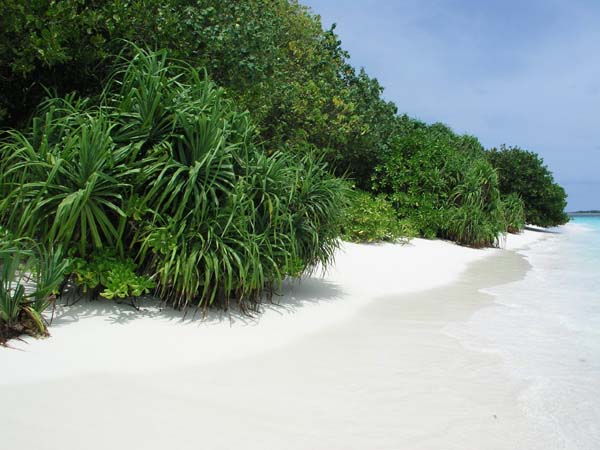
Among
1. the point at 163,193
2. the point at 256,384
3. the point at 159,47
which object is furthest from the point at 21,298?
the point at 159,47

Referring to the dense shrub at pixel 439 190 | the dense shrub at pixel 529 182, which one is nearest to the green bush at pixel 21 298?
the dense shrub at pixel 439 190

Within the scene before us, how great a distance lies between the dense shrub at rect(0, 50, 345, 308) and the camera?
480cm

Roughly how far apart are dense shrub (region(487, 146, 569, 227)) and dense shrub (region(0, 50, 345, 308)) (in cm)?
2781

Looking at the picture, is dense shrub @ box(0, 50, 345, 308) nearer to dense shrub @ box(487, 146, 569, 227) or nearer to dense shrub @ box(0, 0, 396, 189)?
dense shrub @ box(0, 0, 396, 189)

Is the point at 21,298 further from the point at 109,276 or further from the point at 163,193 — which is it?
the point at 163,193

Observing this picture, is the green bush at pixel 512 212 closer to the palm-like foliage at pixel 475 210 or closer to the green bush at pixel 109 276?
the palm-like foliage at pixel 475 210

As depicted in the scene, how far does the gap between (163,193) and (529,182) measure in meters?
30.0

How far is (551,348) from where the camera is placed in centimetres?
504

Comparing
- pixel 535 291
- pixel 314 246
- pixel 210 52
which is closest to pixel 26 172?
pixel 314 246

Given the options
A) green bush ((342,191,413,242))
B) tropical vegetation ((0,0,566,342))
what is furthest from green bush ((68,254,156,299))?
green bush ((342,191,413,242))

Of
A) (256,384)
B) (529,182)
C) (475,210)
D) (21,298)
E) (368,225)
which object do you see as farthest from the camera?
(529,182)

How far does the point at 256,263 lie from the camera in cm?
517

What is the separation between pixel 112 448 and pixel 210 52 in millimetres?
6833

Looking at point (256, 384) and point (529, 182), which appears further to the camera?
point (529, 182)
